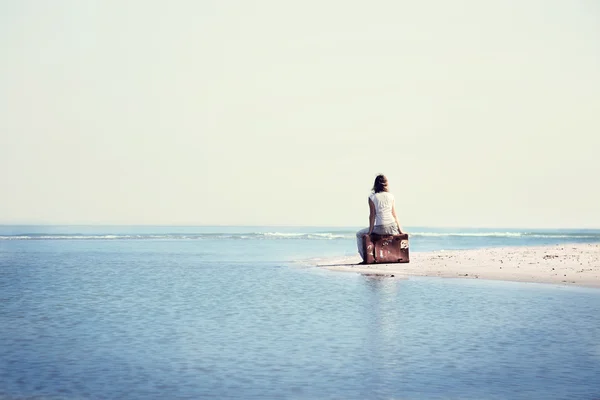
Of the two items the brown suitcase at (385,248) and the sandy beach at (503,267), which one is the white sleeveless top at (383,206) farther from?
the sandy beach at (503,267)

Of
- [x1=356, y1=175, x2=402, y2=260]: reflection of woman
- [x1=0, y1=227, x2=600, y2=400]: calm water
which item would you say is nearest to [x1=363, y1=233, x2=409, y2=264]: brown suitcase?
[x1=356, y1=175, x2=402, y2=260]: reflection of woman

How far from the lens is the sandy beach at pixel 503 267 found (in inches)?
778

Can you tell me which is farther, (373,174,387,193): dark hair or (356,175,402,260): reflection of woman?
(373,174,387,193): dark hair

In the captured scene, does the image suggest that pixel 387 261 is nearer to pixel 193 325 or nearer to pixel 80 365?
pixel 193 325

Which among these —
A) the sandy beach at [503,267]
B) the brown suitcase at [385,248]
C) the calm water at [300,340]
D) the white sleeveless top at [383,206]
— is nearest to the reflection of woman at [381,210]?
the white sleeveless top at [383,206]

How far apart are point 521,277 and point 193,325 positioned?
36.8ft

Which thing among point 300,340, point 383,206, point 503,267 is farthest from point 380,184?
point 300,340

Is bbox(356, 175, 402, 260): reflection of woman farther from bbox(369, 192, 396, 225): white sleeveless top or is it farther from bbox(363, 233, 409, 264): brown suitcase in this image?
bbox(363, 233, 409, 264): brown suitcase

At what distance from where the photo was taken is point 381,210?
Result: 2328cm

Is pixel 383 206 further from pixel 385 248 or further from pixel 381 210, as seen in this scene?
pixel 385 248

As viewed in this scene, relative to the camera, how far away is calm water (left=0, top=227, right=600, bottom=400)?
25.0 feet

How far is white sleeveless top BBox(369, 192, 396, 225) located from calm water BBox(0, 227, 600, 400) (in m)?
4.50

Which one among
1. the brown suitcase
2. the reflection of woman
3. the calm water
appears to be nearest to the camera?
the calm water

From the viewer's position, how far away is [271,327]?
11.7 metres
